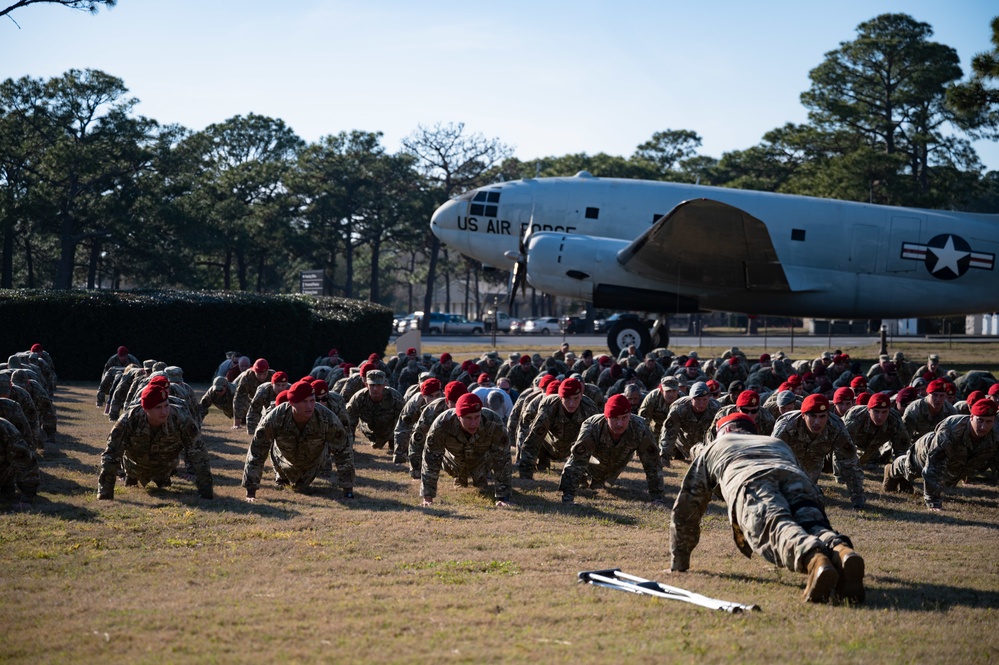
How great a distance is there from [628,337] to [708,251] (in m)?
4.20

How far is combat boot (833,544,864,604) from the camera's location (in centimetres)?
772

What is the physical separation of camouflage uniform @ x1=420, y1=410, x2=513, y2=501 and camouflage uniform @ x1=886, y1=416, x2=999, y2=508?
18.1 ft

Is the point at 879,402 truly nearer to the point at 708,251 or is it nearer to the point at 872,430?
the point at 872,430

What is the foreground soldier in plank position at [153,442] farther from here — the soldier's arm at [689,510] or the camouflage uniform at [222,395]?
the camouflage uniform at [222,395]

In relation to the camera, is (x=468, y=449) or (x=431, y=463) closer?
(x=431, y=463)

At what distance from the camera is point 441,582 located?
894 centimetres

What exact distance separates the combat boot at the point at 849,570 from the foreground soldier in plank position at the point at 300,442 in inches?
271

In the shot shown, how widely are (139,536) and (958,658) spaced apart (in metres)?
7.90

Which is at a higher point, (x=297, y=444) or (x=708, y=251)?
(x=708, y=251)

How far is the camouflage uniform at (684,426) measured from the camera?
15.8 meters

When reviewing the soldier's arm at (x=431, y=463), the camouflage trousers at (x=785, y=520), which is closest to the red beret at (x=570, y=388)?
the soldier's arm at (x=431, y=463)

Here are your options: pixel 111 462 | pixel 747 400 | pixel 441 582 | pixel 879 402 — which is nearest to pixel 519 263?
pixel 879 402

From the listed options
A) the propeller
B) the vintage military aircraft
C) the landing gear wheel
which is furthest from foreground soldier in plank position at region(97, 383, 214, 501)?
the landing gear wheel

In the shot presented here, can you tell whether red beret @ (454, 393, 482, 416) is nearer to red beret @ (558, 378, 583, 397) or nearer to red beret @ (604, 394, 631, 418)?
red beret @ (604, 394, 631, 418)
